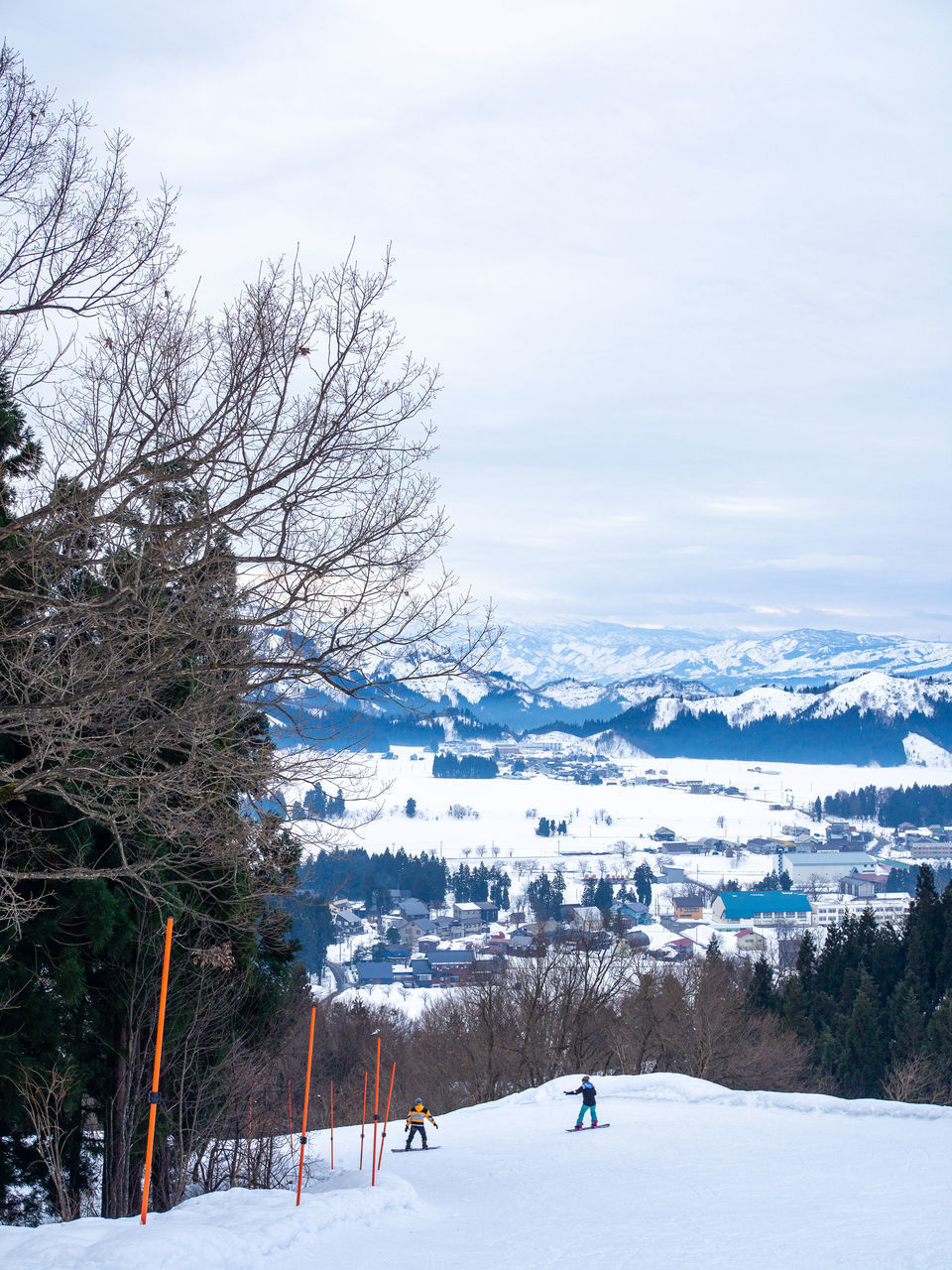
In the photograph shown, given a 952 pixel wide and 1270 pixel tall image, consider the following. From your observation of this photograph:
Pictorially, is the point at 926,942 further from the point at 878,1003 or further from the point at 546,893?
the point at 546,893

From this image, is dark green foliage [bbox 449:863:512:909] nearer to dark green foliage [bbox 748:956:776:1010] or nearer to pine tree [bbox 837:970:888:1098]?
dark green foliage [bbox 748:956:776:1010]

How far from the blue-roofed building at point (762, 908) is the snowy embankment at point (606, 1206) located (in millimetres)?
93952

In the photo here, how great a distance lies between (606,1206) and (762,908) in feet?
342

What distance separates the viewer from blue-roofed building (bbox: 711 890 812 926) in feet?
353

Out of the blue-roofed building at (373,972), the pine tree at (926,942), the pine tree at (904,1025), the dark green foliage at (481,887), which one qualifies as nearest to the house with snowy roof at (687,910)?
the dark green foliage at (481,887)

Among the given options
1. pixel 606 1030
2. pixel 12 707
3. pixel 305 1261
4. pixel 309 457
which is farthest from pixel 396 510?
pixel 606 1030

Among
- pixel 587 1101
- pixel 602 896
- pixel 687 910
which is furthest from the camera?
pixel 687 910

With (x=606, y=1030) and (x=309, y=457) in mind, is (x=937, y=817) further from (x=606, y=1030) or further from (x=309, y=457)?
(x=309, y=457)

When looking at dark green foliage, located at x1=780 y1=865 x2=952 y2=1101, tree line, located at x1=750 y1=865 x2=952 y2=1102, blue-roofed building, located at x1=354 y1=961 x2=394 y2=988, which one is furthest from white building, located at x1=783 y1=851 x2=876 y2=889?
tree line, located at x1=750 y1=865 x2=952 y2=1102

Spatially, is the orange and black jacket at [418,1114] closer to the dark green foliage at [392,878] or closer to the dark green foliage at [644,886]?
the dark green foliage at [392,878]

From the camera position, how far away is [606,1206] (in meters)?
11.4

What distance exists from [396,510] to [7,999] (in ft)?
23.9

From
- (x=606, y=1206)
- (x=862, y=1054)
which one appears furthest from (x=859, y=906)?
(x=606, y=1206)

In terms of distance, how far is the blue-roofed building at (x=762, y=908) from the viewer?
353 feet
